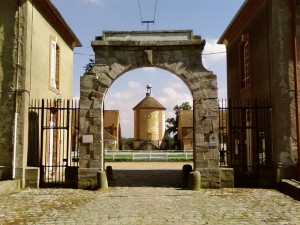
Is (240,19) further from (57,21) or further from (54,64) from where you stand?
(54,64)

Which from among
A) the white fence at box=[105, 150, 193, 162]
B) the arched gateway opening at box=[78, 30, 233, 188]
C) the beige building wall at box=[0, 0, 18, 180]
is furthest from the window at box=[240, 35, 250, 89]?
the white fence at box=[105, 150, 193, 162]

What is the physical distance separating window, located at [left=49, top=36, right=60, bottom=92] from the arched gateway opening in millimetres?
2835

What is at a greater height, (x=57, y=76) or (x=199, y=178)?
(x=57, y=76)

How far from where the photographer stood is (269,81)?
10.3m

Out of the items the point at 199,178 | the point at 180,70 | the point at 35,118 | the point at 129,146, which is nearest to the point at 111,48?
the point at 180,70

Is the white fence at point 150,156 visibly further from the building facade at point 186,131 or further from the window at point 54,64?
the building facade at point 186,131

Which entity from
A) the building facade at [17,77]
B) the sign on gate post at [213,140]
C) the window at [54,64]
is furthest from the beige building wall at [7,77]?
the sign on gate post at [213,140]

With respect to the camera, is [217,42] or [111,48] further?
[217,42]

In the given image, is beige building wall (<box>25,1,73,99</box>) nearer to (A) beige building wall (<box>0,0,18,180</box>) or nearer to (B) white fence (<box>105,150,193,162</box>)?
(A) beige building wall (<box>0,0,18,180</box>)

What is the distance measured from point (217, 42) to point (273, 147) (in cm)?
757

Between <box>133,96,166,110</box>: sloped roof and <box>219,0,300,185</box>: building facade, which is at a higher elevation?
<box>133,96,166,110</box>: sloped roof

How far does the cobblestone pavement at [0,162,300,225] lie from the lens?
6219mm

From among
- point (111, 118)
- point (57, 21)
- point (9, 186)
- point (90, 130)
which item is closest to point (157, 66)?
point (90, 130)

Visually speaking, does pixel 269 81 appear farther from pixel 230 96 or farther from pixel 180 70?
pixel 230 96
